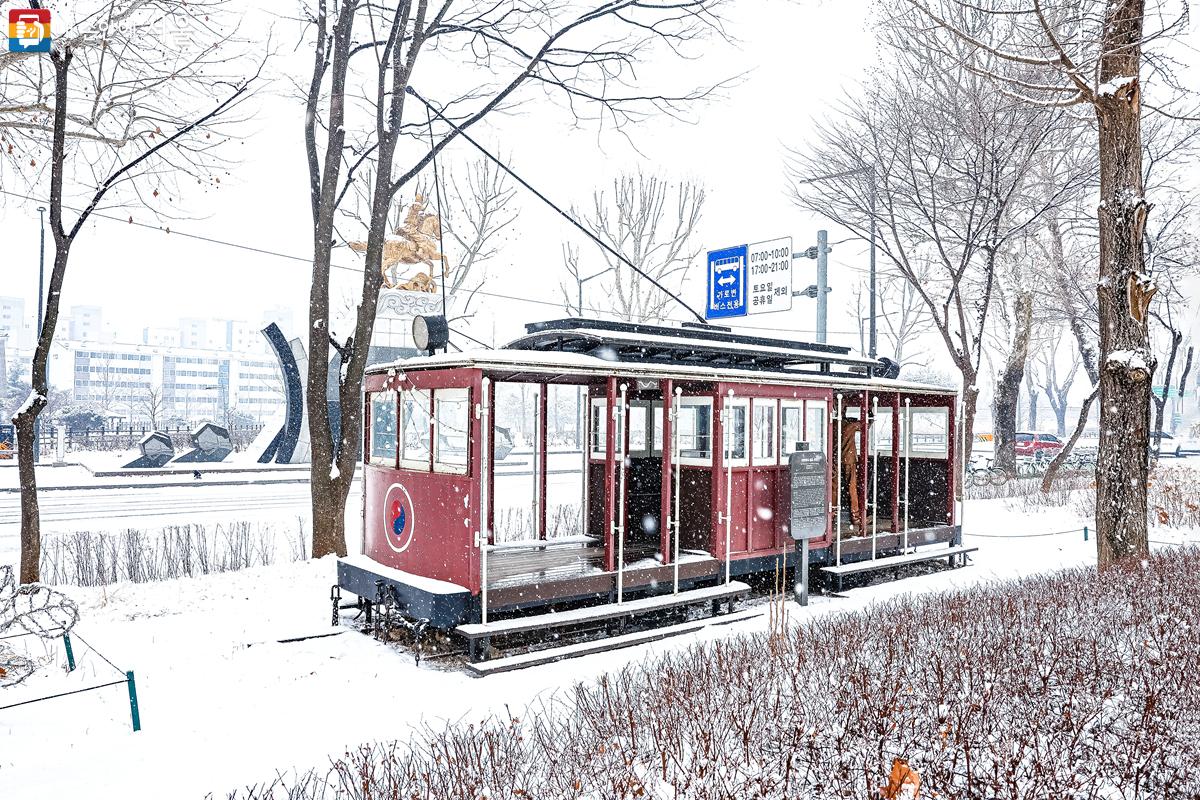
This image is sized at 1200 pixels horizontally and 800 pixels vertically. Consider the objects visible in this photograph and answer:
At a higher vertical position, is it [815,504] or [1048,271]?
[1048,271]

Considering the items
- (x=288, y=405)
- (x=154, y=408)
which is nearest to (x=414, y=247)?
(x=288, y=405)

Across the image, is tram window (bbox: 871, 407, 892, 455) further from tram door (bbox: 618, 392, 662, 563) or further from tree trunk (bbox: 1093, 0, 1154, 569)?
tram door (bbox: 618, 392, 662, 563)

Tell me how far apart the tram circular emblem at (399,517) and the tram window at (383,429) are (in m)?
0.36

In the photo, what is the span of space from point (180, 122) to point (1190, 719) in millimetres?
12351

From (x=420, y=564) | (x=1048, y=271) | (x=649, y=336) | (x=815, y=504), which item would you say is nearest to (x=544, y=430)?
Answer: (x=649, y=336)

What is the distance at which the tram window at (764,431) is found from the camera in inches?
394

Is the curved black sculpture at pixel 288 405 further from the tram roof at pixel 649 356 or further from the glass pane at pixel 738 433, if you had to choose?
the glass pane at pixel 738 433

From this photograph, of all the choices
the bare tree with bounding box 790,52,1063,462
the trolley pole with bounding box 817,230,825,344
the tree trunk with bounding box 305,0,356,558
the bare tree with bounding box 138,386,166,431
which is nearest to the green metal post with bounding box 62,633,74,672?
the tree trunk with bounding box 305,0,356,558

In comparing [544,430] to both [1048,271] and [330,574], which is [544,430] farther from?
[1048,271]

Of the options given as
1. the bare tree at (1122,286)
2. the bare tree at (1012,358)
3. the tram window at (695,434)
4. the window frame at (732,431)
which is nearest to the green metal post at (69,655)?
the tram window at (695,434)

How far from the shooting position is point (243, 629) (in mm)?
8422

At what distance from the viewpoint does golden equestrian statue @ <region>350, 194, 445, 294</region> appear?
24.3 m

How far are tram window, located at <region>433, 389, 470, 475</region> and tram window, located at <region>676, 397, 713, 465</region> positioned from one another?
3.15 meters

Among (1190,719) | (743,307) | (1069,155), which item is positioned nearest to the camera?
(1190,719)
